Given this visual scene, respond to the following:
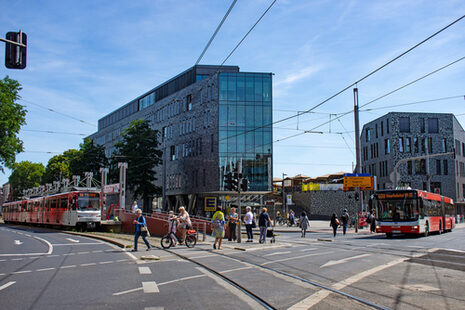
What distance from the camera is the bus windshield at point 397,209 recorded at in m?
26.7

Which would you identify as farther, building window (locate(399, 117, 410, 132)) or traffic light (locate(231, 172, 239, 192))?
building window (locate(399, 117, 410, 132))

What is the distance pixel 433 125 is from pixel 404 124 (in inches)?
170

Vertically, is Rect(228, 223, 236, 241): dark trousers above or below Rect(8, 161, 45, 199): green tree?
below

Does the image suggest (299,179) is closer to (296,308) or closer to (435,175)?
(435,175)

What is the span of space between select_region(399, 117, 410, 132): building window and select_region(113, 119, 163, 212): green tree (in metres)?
35.2

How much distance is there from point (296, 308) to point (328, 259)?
7.48 m

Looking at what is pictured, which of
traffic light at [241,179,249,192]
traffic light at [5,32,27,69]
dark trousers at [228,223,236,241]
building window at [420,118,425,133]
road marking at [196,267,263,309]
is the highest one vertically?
building window at [420,118,425,133]

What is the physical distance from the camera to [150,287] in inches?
358

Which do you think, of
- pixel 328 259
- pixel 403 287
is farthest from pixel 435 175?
pixel 403 287

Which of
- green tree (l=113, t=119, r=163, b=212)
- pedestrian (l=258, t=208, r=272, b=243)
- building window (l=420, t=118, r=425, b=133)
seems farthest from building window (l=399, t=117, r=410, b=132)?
pedestrian (l=258, t=208, r=272, b=243)

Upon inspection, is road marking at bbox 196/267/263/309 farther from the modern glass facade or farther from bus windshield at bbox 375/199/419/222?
the modern glass facade

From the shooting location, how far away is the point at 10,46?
11.2 m

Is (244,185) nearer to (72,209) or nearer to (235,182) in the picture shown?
(235,182)

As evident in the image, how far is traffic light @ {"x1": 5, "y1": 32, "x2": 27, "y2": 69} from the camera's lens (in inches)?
439
